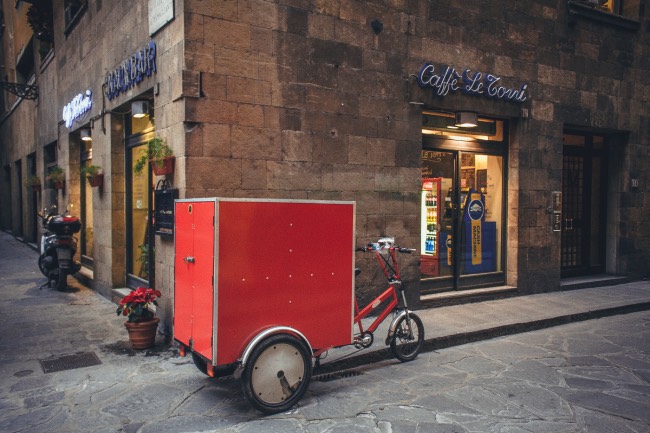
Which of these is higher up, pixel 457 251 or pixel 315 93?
pixel 315 93

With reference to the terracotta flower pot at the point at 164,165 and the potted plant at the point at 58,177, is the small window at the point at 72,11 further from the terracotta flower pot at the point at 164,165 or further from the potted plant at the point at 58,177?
the terracotta flower pot at the point at 164,165

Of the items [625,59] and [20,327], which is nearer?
[20,327]

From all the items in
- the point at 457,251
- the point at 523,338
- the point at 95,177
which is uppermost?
the point at 95,177

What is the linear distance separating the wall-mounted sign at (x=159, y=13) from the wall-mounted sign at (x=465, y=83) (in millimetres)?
3947

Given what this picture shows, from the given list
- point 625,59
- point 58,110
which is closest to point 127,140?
point 58,110

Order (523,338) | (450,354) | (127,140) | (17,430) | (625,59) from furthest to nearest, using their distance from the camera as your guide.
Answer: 1. (625,59)
2. (127,140)
3. (523,338)
4. (450,354)
5. (17,430)

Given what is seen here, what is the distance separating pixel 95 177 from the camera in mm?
9523

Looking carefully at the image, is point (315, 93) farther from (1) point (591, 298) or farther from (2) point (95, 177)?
(1) point (591, 298)

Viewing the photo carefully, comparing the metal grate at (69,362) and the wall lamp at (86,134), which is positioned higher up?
the wall lamp at (86,134)

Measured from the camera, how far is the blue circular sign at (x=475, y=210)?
31.8 ft

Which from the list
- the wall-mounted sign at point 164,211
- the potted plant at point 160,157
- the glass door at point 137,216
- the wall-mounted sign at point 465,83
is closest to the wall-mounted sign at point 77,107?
the glass door at point 137,216

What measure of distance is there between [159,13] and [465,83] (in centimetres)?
504

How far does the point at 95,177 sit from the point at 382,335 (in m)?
6.06

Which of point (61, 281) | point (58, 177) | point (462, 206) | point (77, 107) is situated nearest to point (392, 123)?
point (462, 206)
